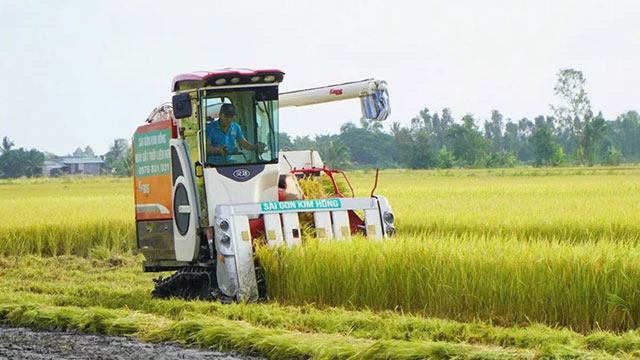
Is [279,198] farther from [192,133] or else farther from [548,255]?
[548,255]

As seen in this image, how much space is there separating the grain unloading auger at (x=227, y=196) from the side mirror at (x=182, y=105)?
11mm

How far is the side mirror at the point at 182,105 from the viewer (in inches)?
405

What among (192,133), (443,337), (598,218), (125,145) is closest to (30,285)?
(192,133)

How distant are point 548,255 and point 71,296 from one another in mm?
5855

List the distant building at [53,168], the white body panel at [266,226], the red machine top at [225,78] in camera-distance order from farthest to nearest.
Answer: the distant building at [53,168] < the red machine top at [225,78] < the white body panel at [266,226]

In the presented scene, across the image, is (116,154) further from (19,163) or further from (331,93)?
(331,93)

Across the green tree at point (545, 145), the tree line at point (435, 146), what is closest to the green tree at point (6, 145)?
the tree line at point (435, 146)

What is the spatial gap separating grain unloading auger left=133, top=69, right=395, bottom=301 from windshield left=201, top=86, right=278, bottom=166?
0.04 ft

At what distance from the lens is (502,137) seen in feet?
490

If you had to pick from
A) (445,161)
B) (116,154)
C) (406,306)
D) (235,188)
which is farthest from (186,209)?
(116,154)

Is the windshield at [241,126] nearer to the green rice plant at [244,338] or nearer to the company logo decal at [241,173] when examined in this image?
the company logo decal at [241,173]

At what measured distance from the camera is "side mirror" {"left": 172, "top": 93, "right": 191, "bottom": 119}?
10.3 m

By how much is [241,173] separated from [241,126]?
565 mm

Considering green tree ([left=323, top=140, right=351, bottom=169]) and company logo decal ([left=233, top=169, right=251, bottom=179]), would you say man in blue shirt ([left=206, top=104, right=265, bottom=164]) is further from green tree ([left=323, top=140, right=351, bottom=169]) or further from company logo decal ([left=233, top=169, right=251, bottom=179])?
green tree ([left=323, top=140, right=351, bottom=169])
